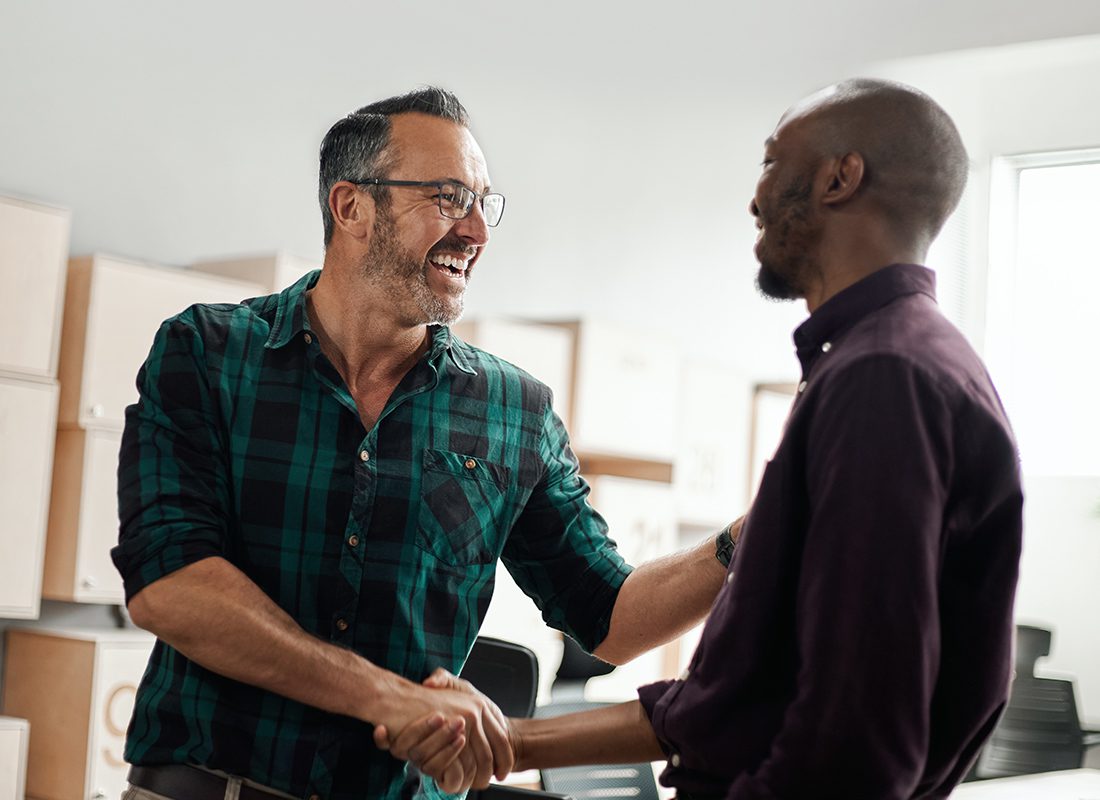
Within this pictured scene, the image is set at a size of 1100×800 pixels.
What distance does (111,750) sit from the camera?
10.3 feet

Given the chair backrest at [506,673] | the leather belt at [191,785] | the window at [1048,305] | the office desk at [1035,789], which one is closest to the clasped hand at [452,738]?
the leather belt at [191,785]

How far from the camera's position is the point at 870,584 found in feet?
3.69

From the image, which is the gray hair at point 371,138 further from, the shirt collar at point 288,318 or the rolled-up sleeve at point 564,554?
the rolled-up sleeve at point 564,554

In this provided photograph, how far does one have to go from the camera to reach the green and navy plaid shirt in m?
1.66

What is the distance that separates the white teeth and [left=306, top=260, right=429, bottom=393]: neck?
11 centimetres

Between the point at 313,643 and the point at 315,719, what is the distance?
12 cm

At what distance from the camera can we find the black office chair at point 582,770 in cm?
318

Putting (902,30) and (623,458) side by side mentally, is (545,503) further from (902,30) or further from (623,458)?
(902,30)

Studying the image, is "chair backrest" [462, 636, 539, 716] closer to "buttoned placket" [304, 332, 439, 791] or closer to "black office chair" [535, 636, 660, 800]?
"black office chair" [535, 636, 660, 800]

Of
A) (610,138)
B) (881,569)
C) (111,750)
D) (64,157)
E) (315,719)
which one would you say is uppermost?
(610,138)

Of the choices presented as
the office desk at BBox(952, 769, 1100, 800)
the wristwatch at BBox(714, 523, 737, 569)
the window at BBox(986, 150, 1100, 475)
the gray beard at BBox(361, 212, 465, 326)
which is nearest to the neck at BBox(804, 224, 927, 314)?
the wristwatch at BBox(714, 523, 737, 569)

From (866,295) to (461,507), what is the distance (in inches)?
28.9

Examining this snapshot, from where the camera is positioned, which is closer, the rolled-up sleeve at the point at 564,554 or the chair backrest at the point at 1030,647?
the rolled-up sleeve at the point at 564,554

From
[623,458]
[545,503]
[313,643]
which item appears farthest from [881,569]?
[623,458]
